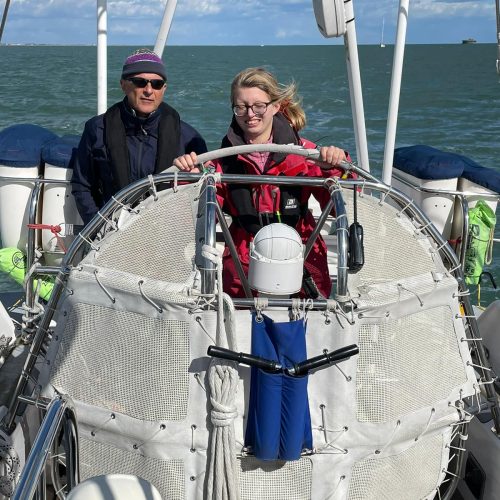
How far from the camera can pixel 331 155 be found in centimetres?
293

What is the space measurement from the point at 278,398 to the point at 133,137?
1770 millimetres

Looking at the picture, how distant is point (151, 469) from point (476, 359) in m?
1.44

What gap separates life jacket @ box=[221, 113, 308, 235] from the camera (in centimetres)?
306

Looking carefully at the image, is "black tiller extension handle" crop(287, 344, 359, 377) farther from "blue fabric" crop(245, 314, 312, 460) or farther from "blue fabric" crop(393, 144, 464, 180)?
"blue fabric" crop(393, 144, 464, 180)

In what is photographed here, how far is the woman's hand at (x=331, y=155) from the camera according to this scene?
292cm

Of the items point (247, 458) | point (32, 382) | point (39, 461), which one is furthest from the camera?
point (32, 382)

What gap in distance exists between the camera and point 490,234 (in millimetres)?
4895

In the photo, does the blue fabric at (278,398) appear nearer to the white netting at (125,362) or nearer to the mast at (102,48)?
the white netting at (125,362)

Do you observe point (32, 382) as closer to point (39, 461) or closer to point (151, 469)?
point (151, 469)

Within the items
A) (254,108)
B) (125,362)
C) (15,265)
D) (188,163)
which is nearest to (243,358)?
(125,362)

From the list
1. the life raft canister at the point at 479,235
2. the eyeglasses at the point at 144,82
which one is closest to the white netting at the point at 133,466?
the eyeglasses at the point at 144,82

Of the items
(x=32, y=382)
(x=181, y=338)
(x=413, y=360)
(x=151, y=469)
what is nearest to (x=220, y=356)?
(x=181, y=338)

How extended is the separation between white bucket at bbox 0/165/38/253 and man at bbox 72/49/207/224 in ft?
3.43

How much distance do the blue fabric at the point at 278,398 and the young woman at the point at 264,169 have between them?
567mm
